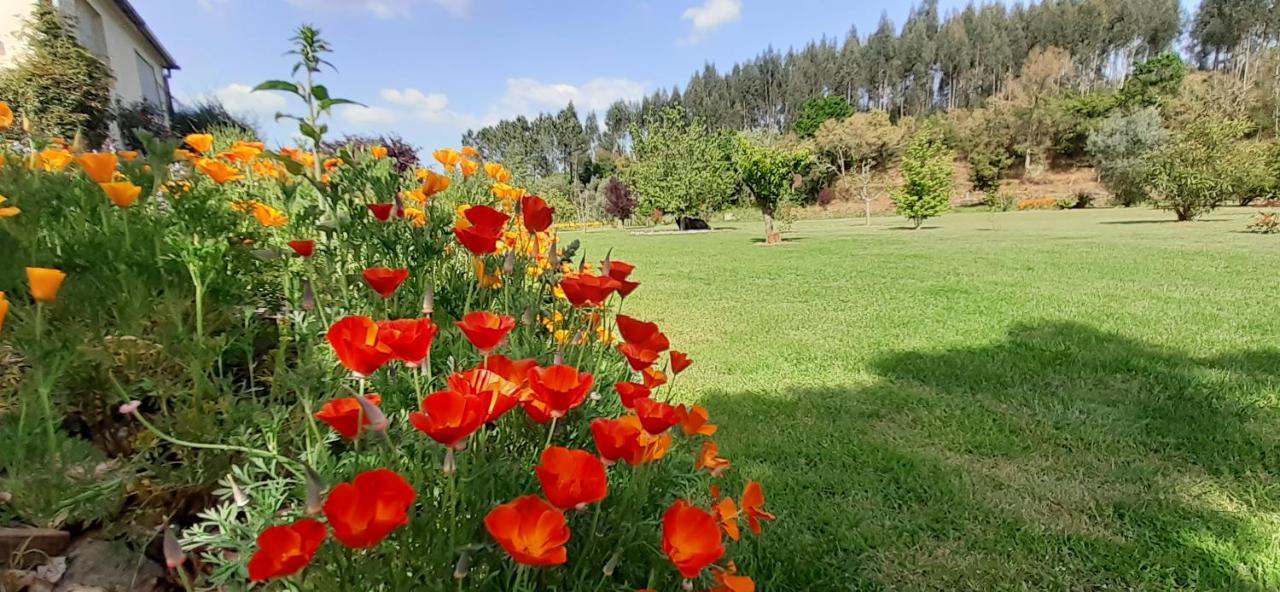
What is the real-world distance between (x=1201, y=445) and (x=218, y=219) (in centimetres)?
328

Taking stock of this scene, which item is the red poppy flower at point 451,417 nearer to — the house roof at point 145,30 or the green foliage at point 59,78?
the green foliage at point 59,78

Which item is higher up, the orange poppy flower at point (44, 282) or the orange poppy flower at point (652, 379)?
the orange poppy flower at point (44, 282)

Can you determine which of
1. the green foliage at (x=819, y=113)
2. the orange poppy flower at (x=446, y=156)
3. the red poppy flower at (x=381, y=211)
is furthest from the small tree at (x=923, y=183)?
the green foliage at (x=819, y=113)

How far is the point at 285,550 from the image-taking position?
1.68 ft

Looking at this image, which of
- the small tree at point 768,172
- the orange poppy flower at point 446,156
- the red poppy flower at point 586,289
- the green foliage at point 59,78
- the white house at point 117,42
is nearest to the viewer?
the red poppy flower at point 586,289

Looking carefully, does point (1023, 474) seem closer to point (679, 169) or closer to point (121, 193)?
point (121, 193)

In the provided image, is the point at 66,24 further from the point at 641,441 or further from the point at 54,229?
the point at 641,441

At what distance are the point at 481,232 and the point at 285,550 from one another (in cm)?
64

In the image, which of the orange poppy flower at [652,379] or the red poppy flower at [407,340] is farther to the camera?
the orange poppy flower at [652,379]

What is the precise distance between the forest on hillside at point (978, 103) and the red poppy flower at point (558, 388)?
62.5 feet

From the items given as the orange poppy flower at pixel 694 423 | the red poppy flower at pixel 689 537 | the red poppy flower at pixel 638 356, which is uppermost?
the red poppy flower at pixel 638 356

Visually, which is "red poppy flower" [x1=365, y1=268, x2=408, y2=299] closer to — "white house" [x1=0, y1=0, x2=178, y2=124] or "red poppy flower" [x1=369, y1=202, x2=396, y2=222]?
"red poppy flower" [x1=369, y1=202, x2=396, y2=222]

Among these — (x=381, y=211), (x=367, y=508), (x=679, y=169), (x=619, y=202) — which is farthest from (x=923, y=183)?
(x=367, y=508)

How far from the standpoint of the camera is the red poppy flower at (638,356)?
2.92 feet
